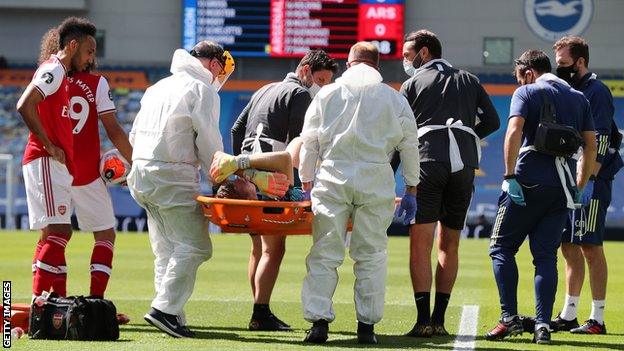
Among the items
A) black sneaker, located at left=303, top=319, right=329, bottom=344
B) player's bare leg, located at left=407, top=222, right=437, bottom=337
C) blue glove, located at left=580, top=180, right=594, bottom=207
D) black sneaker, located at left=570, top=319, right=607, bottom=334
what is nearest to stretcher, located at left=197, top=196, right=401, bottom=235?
black sneaker, located at left=303, top=319, right=329, bottom=344

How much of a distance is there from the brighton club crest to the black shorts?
25.0 m

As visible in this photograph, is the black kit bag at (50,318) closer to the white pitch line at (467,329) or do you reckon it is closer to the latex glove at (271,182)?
the latex glove at (271,182)

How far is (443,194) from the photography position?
1023 centimetres

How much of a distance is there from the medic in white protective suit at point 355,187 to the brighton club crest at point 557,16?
85.3 ft

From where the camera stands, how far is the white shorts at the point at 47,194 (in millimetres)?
9680

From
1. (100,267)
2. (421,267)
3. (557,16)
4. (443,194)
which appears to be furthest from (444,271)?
(557,16)

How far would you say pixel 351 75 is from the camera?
9320 mm

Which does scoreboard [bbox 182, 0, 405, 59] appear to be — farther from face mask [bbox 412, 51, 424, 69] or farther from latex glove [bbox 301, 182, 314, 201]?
latex glove [bbox 301, 182, 314, 201]

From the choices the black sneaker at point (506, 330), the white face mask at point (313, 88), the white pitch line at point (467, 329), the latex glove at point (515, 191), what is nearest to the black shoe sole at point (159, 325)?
the white pitch line at point (467, 329)

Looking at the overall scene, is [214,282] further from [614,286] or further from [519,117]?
[519,117]

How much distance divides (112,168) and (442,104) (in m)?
2.46

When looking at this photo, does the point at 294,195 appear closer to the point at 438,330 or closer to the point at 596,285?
the point at 438,330

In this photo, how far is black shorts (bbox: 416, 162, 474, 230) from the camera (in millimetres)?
10016

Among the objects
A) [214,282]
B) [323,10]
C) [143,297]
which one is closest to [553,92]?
[143,297]
